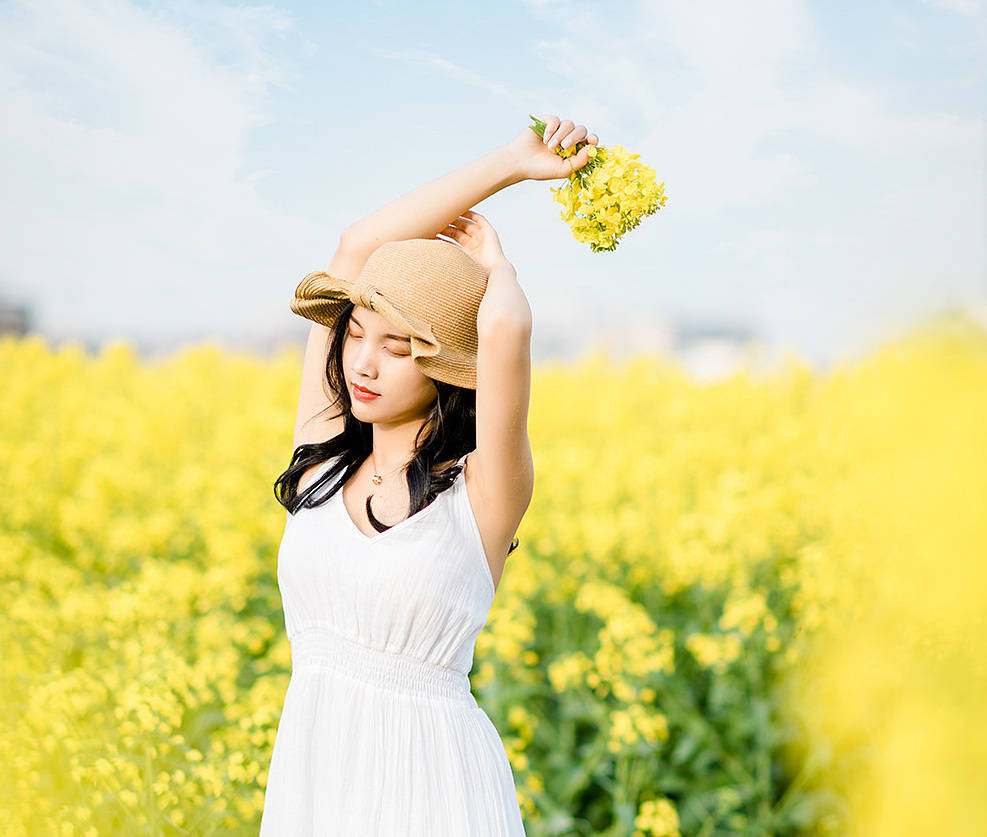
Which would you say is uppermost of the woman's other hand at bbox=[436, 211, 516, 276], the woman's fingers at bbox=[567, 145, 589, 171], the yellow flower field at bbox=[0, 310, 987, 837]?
the woman's fingers at bbox=[567, 145, 589, 171]

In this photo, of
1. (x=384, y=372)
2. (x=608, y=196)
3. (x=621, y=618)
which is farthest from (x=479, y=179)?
(x=621, y=618)

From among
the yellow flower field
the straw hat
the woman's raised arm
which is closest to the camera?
the yellow flower field

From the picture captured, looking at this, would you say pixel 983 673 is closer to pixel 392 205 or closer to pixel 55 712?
pixel 392 205

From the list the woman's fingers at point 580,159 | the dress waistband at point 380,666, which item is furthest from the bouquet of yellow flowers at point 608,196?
the dress waistband at point 380,666

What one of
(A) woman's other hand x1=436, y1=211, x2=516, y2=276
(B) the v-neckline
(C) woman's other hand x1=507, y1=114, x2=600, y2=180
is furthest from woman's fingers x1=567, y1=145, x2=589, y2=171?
(B) the v-neckline

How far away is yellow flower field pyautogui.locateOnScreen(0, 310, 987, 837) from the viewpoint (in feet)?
3.17

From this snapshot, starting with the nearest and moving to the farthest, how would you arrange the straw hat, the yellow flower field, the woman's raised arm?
the yellow flower field, the straw hat, the woman's raised arm

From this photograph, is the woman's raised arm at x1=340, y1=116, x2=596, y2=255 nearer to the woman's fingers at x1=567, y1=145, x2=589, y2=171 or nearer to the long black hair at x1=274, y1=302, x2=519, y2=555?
the woman's fingers at x1=567, y1=145, x2=589, y2=171

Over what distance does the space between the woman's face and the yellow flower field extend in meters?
0.55

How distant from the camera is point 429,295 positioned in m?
1.31

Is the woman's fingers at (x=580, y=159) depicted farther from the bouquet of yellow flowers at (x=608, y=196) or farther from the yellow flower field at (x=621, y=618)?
the yellow flower field at (x=621, y=618)

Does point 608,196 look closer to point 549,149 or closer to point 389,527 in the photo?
point 549,149

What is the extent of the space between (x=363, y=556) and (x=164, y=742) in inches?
32.7

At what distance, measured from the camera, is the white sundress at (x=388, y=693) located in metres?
1.31
